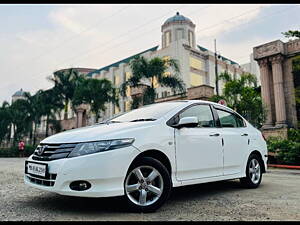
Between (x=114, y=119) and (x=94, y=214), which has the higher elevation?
(x=114, y=119)

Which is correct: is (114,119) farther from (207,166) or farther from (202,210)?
(202,210)

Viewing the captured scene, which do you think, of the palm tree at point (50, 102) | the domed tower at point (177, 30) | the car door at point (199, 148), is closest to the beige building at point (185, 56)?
the domed tower at point (177, 30)

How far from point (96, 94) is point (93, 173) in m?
26.6

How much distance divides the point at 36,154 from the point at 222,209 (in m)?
2.61

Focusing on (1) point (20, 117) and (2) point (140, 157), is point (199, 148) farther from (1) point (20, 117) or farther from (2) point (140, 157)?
(1) point (20, 117)

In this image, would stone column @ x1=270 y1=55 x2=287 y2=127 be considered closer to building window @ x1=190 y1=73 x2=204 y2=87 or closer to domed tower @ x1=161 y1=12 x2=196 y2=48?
building window @ x1=190 y1=73 x2=204 y2=87

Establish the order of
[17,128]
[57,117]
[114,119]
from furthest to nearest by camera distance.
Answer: [17,128] → [57,117] → [114,119]

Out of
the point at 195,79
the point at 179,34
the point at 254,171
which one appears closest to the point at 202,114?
the point at 254,171

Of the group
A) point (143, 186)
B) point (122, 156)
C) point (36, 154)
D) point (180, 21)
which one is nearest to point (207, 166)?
point (143, 186)

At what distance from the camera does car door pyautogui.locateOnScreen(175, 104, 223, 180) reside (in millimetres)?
4215

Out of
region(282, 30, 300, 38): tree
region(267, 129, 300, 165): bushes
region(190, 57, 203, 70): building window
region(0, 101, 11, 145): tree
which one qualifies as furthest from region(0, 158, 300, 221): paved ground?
region(0, 101, 11, 145): tree

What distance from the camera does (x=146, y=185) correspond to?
12.1ft

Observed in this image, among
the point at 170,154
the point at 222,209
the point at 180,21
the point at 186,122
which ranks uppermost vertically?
the point at 180,21

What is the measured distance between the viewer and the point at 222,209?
12.6 ft
